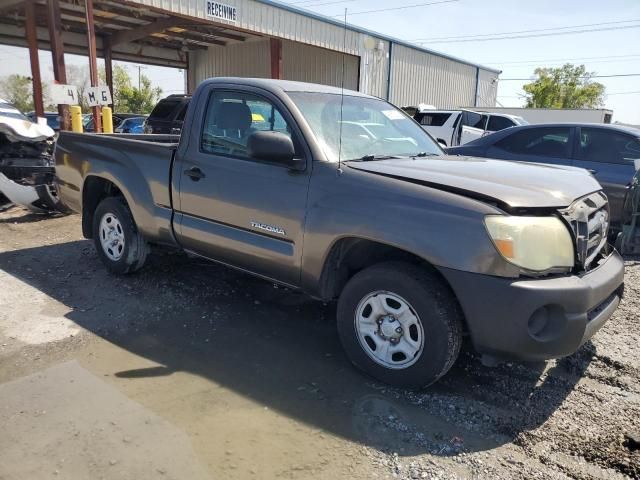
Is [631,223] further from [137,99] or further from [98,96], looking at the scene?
[137,99]

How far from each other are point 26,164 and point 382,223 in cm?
685

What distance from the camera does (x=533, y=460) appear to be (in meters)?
2.56

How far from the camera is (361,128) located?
391 centimetres

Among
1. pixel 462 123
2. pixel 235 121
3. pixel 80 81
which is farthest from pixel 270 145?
pixel 80 81

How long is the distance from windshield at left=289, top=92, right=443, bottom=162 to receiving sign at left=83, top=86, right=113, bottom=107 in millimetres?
8162

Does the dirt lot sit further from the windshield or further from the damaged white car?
the damaged white car

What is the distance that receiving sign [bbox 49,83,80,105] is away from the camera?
10.8 metres

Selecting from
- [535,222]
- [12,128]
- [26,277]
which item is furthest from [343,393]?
[12,128]

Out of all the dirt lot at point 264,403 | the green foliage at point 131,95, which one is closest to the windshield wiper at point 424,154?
the dirt lot at point 264,403

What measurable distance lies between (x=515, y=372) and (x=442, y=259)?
1.20 metres

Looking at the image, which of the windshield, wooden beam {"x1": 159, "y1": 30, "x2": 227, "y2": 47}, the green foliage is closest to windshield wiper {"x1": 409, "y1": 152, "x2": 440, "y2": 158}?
the windshield

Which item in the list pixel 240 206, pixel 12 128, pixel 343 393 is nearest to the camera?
pixel 343 393

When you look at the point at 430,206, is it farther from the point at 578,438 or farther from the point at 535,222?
the point at 578,438

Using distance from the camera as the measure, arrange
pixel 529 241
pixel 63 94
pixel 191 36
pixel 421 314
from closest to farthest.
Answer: pixel 529 241 < pixel 421 314 < pixel 63 94 < pixel 191 36
